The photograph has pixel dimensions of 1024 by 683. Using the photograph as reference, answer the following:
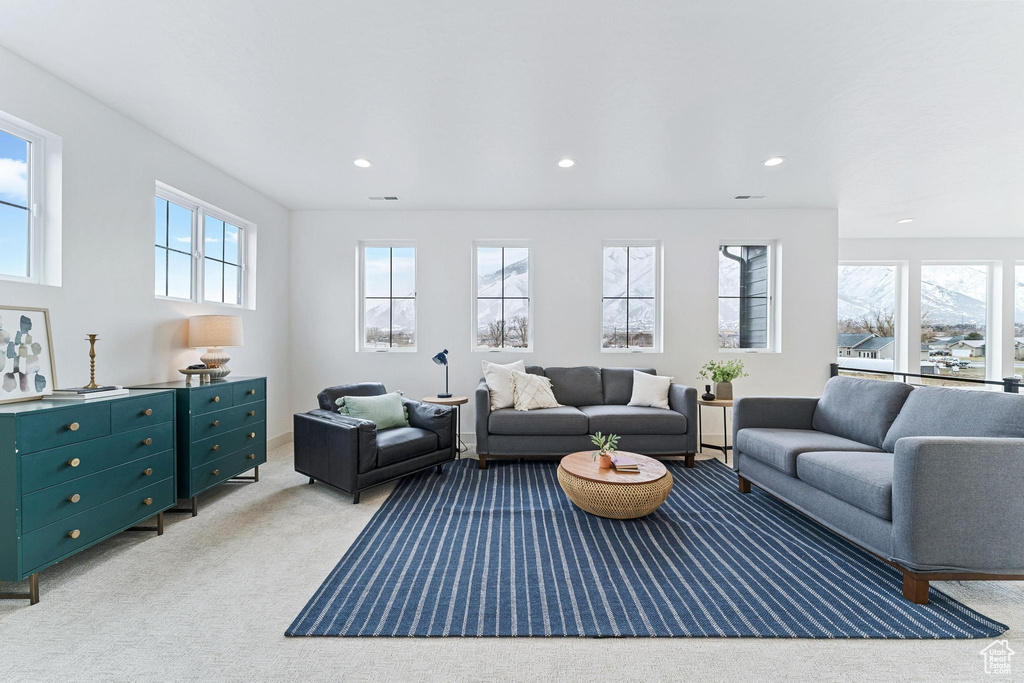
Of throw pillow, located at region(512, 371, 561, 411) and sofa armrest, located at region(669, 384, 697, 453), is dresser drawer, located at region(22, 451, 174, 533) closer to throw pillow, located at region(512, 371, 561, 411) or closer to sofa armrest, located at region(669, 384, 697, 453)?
throw pillow, located at region(512, 371, 561, 411)

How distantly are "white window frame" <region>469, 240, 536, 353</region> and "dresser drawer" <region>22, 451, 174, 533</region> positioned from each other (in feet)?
9.65

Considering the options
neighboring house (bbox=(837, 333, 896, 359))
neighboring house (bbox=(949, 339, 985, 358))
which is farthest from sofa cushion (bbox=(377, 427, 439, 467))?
neighboring house (bbox=(949, 339, 985, 358))

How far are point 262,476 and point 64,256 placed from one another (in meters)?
→ 2.09

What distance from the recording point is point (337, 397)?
12.0 feet

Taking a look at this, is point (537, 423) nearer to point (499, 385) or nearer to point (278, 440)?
point (499, 385)

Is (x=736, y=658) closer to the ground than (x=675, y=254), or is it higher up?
closer to the ground

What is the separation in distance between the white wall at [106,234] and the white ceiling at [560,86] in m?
0.14

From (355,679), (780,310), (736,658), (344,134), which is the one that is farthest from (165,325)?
(780,310)

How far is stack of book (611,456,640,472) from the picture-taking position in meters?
2.77

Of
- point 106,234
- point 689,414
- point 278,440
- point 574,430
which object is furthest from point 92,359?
point 689,414

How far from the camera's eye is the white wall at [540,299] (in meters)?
4.81

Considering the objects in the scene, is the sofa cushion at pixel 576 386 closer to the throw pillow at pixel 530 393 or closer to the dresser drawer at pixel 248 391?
the throw pillow at pixel 530 393

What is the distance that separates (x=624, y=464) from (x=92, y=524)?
2953 millimetres

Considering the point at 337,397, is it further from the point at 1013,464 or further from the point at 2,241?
the point at 1013,464
